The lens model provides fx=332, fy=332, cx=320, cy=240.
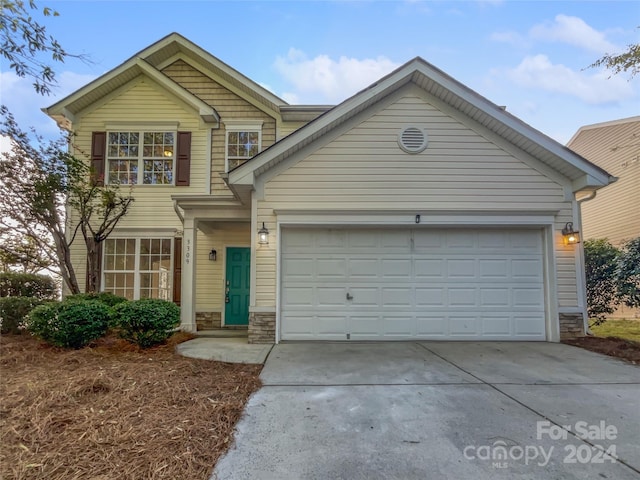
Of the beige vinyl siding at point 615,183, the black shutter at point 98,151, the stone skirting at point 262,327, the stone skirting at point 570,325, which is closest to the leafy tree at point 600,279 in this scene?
the stone skirting at point 570,325

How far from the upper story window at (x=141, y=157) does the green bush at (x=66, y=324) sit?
4.44 metres

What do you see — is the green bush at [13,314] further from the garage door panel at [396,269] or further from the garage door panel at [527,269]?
the garage door panel at [527,269]

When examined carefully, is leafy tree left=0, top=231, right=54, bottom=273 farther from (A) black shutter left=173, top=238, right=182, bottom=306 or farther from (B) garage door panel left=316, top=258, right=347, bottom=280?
(B) garage door panel left=316, top=258, right=347, bottom=280

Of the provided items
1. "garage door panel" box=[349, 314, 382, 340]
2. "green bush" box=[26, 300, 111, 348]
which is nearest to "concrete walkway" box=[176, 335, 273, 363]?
"green bush" box=[26, 300, 111, 348]

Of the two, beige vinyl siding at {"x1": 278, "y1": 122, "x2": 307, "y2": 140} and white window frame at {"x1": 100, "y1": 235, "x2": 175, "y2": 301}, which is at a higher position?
beige vinyl siding at {"x1": 278, "y1": 122, "x2": 307, "y2": 140}

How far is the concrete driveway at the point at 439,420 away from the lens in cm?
245

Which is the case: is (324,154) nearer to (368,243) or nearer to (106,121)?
(368,243)

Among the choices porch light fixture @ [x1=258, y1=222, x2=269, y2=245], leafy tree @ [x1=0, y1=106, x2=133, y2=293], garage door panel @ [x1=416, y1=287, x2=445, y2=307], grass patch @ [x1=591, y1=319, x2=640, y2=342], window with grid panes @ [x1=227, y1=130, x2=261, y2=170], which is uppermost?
window with grid panes @ [x1=227, y1=130, x2=261, y2=170]

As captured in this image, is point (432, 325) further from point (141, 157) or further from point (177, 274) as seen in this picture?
point (141, 157)

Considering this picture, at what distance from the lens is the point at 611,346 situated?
6121 mm

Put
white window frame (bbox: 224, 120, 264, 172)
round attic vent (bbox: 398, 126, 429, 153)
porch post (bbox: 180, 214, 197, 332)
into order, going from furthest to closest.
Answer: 1. white window frame (bbox: 224, 120, 264, 172)
2. porch post (bbox: 180, 214, 197, 332)
3. round attic vent (bbox: 398, 126, 429, 153)

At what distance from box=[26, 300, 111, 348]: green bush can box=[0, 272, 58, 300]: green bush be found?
3.25 m

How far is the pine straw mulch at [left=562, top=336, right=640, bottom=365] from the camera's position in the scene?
18.3 ft

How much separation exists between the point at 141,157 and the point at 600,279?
40.7ft
